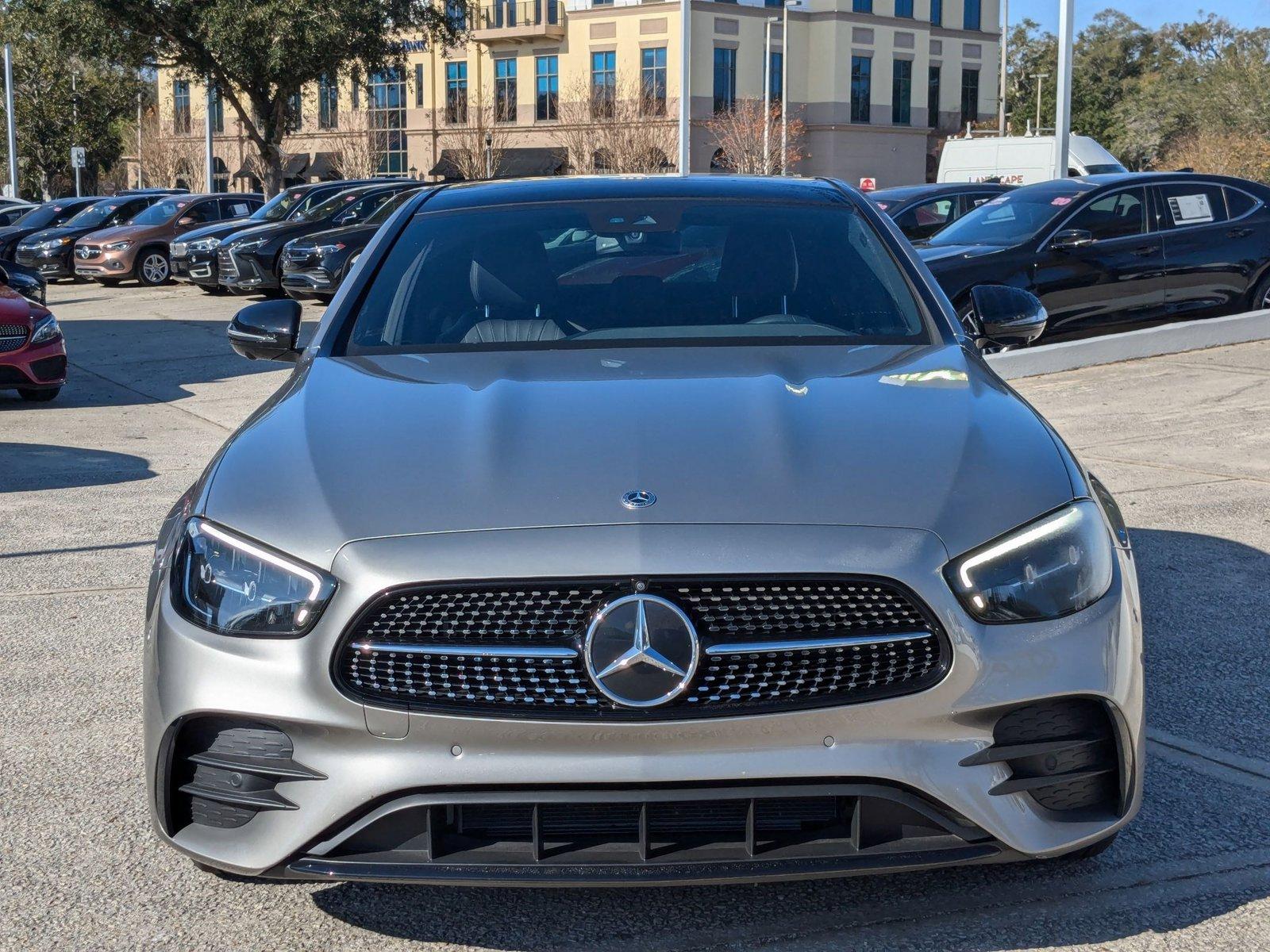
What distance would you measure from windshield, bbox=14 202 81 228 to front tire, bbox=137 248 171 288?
6.64 metres

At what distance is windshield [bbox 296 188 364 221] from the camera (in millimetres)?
23547

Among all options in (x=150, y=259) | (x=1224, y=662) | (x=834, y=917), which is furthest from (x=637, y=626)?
(x=150, y=259)

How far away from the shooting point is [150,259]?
2780 cm

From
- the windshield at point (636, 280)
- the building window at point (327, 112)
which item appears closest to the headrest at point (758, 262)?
the windshield at point (636, 280)

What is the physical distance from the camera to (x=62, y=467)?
364 inches

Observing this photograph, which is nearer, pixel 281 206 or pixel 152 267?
pixel 281 206

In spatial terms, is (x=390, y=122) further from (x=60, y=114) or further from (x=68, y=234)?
(x=68, y=234)

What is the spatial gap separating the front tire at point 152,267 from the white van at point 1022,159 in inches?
587

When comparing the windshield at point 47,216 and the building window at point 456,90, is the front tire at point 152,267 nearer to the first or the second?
the windshield at point 47,216

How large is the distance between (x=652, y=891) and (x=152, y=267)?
86.6ft

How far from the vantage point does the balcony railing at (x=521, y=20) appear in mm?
66125

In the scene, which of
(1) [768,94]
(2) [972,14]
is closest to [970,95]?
(2) [972,14]

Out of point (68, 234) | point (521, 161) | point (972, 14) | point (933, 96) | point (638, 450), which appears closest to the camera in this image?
point (638, 450)

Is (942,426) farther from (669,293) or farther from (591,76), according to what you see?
(591,76)
